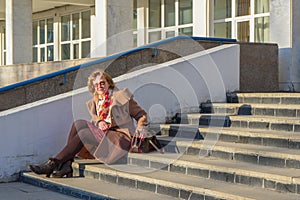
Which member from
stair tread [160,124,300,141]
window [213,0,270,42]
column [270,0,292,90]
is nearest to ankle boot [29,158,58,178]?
stair tread [160,124,300,141]

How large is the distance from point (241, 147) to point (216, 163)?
50 cm

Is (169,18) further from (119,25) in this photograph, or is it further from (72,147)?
(72,147)

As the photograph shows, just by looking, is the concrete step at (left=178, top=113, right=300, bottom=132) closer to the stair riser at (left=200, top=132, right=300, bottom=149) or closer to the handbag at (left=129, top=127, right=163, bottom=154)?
the stair riser at (left=200, top=132, right=300, bottom=149)

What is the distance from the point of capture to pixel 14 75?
14484 millimetres

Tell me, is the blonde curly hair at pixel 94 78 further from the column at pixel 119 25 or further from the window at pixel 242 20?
the window at pixel 242 20

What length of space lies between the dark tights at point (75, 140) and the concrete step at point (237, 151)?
1.09 meters

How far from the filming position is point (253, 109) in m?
8.07

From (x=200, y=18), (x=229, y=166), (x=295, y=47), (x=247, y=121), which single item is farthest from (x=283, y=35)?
(x=200, y=18)

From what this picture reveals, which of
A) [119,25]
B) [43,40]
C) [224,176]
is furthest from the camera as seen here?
[43,40]

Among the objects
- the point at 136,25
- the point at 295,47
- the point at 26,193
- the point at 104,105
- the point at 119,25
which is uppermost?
the point at 136,25

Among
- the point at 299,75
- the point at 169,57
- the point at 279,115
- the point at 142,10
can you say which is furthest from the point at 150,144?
the point at 142,10

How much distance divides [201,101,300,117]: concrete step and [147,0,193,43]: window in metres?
10.7

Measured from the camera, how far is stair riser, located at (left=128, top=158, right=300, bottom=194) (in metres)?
5.24

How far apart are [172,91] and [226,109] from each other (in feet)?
2.99
